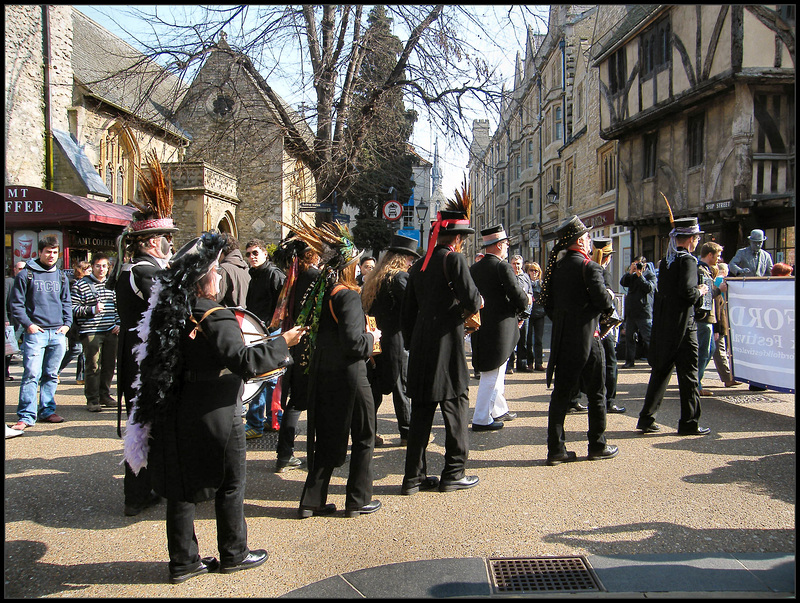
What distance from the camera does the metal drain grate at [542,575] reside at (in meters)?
3.03

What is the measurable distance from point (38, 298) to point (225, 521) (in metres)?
4.76

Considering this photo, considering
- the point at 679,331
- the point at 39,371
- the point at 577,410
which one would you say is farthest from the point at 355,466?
the point at 39,371

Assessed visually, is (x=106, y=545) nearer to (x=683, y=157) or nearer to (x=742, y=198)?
(x=742, y=198)

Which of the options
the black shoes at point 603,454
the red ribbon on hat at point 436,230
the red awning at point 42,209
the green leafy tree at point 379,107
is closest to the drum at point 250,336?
the red ribbon on hat at point 436,230

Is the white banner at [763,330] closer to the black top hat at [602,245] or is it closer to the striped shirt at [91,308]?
the black top hat at [602,245]

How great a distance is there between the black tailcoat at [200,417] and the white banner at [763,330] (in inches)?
238

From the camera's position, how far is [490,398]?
6.09 meters

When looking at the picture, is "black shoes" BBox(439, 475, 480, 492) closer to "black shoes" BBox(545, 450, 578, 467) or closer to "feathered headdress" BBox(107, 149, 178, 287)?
"black shoes" BBox(545, 450, 578, 467)

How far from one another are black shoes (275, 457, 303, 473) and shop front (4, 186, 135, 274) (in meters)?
12.4

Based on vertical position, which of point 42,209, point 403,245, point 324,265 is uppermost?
point 42,209

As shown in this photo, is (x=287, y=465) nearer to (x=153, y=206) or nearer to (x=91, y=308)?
(x=153, y=206)

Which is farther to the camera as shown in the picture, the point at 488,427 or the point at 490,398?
the point at 488,427

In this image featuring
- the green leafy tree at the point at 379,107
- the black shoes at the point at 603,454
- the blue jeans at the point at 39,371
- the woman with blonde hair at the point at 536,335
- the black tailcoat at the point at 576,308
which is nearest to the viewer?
the black tailcoat at the point at 576,308

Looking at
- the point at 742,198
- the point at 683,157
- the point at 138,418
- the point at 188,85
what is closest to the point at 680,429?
the point at 138,418
